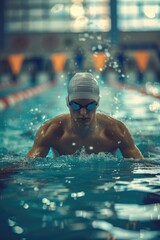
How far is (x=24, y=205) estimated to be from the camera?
8.15 ft

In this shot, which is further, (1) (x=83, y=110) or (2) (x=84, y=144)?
(2) (x=84, y=144)

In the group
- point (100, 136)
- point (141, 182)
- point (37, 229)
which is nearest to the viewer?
point (37, 229)

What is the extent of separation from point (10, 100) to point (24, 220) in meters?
7.71

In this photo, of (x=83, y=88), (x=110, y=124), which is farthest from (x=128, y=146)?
(x=83, y=88)

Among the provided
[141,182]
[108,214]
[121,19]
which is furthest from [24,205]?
[121,19]

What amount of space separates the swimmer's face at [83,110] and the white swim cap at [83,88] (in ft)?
0.16

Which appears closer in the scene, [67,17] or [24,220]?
[24,220]

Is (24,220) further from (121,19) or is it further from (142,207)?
(121,19)

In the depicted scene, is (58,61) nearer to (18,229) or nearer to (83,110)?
(83,110)

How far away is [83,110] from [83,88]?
0.20 meters

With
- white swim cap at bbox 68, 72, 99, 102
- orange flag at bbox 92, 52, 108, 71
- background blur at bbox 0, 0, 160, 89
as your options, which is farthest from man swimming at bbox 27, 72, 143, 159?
orange flag at bbox 92, 52, 108, 71

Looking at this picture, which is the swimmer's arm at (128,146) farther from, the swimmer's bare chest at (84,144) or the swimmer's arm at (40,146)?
the swimmer's arm at (40,146)

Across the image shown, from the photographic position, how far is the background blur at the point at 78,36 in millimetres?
20984

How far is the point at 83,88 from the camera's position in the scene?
353 centimetres
